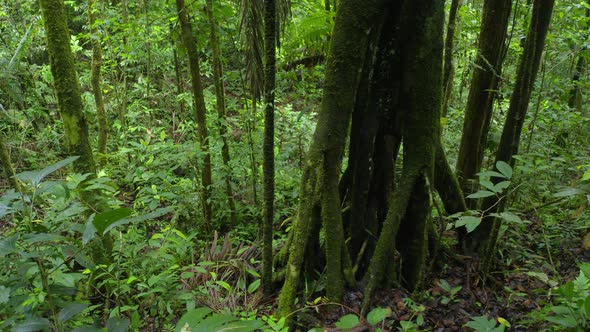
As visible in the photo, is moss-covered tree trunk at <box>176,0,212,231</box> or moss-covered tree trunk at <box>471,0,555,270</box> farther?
moss-covered tree trunk at <box>176,0,212,231</box>

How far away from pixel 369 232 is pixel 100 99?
578cm

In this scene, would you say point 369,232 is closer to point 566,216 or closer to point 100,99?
point 566,216

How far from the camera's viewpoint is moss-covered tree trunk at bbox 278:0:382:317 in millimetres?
2984

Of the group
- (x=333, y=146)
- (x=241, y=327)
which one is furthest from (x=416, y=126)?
(x=241, y=327)

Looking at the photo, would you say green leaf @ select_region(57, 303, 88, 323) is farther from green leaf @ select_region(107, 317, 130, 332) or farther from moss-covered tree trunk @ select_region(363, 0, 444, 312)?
moss-covered tree trunk @ select_region(363, 0, 444, 312)

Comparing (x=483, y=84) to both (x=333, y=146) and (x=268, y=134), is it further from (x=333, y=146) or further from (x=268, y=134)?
(x=268, y=134)

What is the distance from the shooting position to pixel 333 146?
3113 millimetres

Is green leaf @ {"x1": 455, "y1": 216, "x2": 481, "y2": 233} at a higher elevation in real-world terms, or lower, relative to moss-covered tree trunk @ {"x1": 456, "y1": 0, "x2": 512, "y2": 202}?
lower

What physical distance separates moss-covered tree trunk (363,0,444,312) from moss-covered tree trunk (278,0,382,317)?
346 mm

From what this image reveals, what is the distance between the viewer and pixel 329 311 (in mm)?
3166

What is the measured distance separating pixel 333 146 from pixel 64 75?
2.55 meters

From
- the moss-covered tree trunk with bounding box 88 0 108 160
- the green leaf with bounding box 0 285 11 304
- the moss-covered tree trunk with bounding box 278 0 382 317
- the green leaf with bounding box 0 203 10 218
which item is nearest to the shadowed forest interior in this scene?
the moss-covered tree trunk with bounding box 278 0 382 317

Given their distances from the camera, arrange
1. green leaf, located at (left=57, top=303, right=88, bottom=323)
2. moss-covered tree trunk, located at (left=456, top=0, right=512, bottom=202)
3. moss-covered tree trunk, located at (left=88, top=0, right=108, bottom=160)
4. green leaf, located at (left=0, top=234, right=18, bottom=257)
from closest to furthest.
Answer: green leaf, located at (left=0, top=234, right=18, bottom=257) → green leaf, located at (left=57, top=303, right=88, bottom=323) → moss-covered tree trunk, located at (left=456, top=0, right=512, bottom=202) → moss-covered tree trunk, located at (left=88, top=0, right=108, bottom=160)

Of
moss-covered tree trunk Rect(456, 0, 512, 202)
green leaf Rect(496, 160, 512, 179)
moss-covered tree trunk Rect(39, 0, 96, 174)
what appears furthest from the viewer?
moss-covered tree trunk Rect(456, 0, 512, 202)
